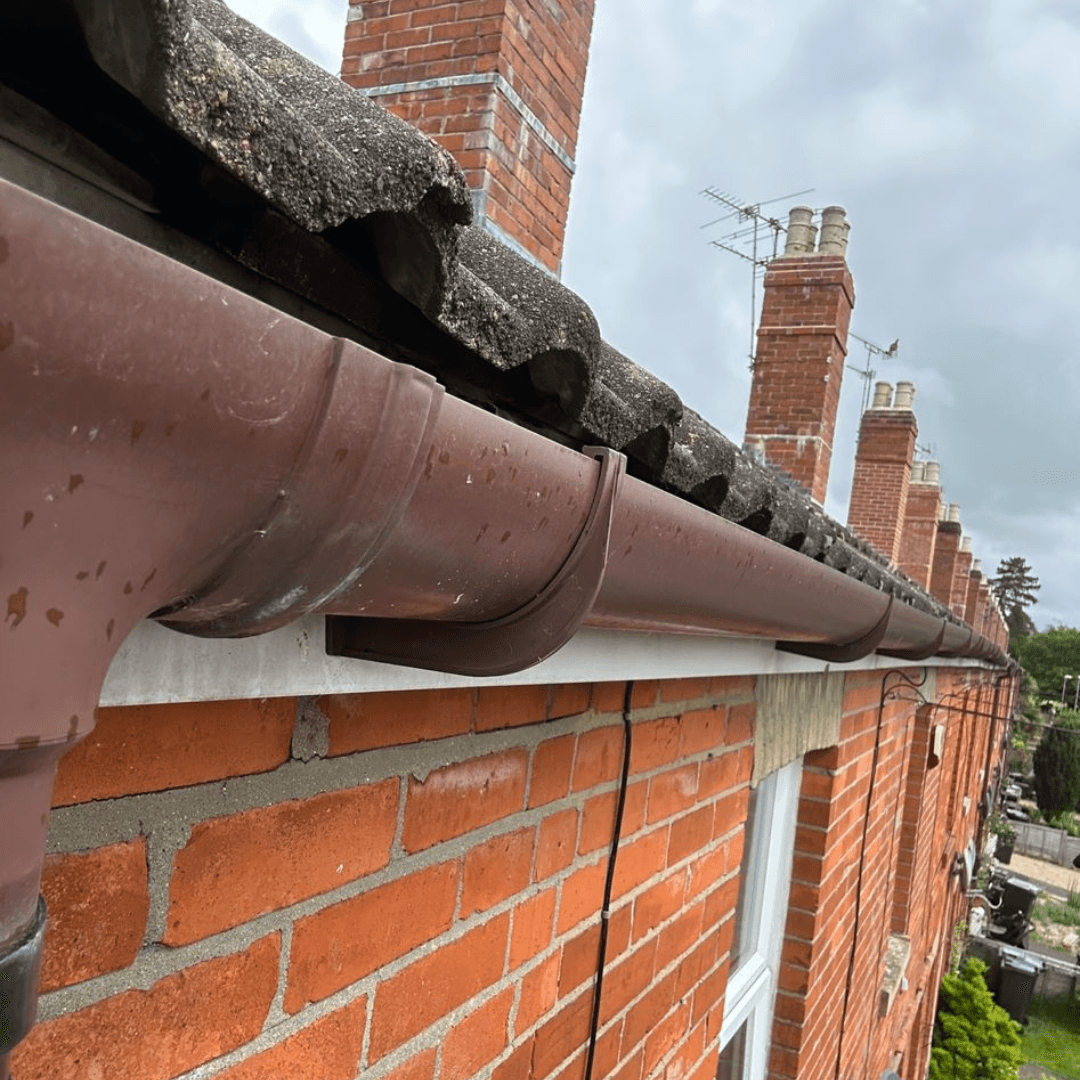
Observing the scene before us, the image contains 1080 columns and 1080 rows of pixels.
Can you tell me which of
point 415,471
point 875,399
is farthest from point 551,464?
point 875,399

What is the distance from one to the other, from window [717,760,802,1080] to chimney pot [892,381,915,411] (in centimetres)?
1154

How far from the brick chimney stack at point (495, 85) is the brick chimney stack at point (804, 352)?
224 inches

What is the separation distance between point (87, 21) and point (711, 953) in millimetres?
2334

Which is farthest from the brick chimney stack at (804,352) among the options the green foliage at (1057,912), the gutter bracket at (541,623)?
the green foliage at (1057,912)

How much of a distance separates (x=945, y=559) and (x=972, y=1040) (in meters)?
9.23

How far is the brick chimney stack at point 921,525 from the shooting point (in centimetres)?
1595

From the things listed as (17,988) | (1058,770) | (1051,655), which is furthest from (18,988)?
(1051,655)

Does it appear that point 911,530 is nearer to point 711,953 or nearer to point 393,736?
point 711,953

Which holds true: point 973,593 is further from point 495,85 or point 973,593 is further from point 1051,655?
point 1051,655

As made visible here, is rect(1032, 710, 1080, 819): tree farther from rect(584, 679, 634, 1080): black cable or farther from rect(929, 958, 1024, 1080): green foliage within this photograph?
rect(584, 679, 634, 1080): black cable

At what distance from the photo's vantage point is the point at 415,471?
0.54 meters

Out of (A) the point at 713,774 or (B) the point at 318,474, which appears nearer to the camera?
(B) the point at 318,474

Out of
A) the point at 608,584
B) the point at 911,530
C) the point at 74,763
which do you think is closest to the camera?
the point at 74,763

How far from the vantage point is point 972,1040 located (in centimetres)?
1038
